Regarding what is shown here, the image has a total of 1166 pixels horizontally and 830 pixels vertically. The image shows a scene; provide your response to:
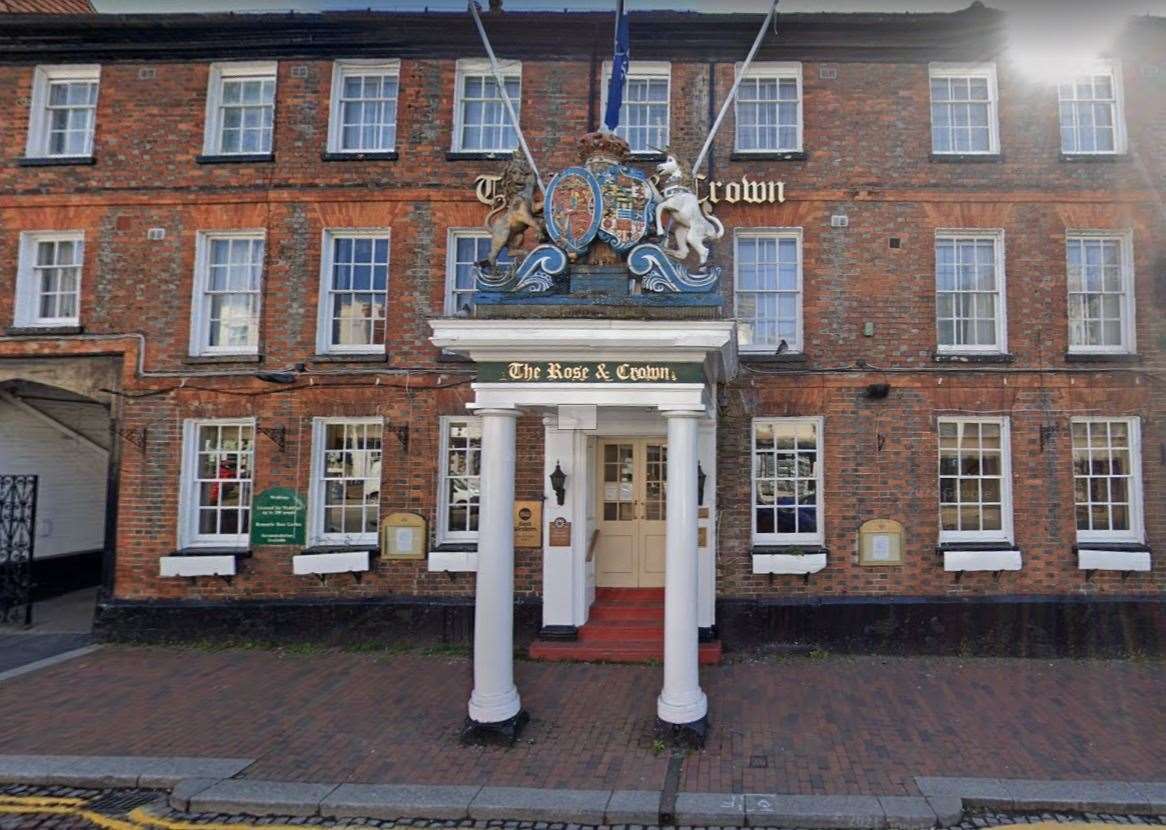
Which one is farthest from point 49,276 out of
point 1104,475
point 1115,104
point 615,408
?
point 1115,104

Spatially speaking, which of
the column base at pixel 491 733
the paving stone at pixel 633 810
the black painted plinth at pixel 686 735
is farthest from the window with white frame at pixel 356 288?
the paving stone at pixel 633 810

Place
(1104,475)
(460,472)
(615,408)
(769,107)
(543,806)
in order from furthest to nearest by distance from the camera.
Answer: (769,107), (460,472), (1104,475), (615,408), (543,806)

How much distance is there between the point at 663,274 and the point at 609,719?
15.1 ft

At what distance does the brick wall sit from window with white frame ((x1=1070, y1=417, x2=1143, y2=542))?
0.71 feet

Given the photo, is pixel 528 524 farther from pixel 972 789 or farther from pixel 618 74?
pixel 618 74

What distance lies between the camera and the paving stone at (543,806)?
187 inches

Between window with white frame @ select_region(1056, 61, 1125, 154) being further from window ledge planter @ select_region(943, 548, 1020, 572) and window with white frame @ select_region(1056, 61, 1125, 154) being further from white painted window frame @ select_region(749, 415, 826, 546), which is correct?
window ledge planter @ select_region(943, 548, 1020, 572)

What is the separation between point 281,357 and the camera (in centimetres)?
902

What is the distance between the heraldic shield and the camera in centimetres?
600

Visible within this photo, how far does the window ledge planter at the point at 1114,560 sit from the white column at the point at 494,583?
315 inches

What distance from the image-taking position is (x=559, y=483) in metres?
8.25

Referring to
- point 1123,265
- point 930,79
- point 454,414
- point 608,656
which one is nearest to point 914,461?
point 1123,265

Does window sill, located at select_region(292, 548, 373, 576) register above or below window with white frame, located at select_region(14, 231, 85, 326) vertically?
below

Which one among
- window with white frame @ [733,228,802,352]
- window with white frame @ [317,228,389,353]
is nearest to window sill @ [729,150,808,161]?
window with white frame @ [733,228,802,352]
